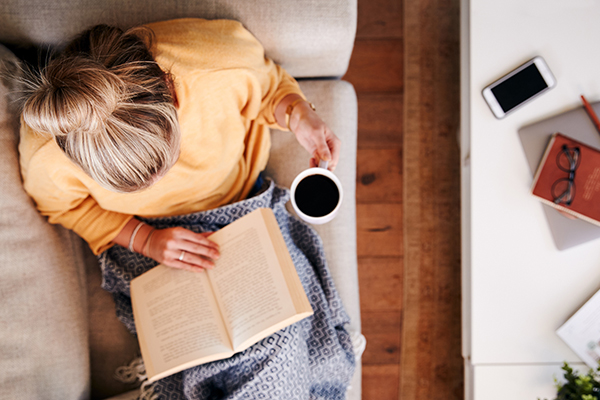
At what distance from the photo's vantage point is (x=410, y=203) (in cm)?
141

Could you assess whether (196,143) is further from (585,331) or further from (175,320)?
(585,331)

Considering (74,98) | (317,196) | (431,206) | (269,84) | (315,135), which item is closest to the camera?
(74,98)

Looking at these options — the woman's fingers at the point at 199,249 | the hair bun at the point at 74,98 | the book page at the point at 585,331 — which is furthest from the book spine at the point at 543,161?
the hair bun at the point at 74,98

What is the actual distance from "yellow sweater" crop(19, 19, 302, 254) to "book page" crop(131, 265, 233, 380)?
0.52 ft

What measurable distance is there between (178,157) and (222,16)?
1.21 feet

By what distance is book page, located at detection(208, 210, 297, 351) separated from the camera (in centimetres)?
77

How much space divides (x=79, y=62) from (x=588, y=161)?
982 mm

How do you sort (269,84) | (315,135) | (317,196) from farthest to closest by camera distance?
(269,84) → (315,135) → (317,196)

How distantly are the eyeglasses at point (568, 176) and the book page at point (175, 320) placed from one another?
769 mm

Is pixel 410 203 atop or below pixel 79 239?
below

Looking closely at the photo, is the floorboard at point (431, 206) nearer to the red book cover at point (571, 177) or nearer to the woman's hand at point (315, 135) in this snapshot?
the red book cover at point (571, 177)

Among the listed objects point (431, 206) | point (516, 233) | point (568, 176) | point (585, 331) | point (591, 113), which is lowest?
point (431, 206)

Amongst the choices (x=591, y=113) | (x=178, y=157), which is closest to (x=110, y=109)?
(x=178, y=157)

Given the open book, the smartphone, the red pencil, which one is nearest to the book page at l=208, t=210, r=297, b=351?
the open book
